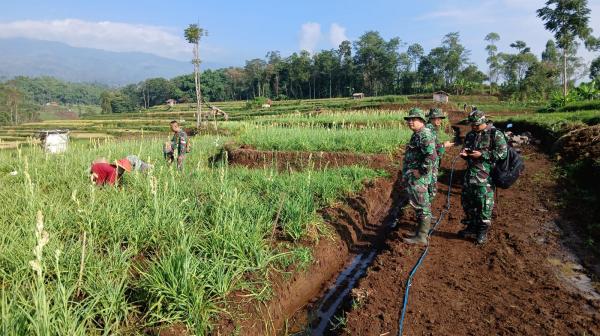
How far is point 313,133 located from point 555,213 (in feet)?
24.9

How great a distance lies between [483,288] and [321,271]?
1927mm

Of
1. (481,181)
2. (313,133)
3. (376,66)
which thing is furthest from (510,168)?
(376,66)

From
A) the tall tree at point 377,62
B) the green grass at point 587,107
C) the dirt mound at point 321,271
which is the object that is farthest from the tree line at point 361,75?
the dirt mound at point 321,271

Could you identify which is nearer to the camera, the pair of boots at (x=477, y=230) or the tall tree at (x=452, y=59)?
the pair of boots at (x=477, y=230)

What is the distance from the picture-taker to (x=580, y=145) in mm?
9945

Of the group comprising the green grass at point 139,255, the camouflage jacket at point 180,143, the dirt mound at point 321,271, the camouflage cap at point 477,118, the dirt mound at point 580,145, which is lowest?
the dirt mound at point 321,271

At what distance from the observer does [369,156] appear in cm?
1008

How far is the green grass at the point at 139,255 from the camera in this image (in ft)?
9.34

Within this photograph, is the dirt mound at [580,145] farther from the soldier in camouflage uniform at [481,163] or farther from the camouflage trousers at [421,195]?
the camouflage trousers at [421,195]

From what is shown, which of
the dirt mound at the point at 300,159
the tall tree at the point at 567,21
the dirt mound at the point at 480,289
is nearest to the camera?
the dirt mound at the point at 480,289

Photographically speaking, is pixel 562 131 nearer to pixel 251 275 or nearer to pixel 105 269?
pixel 251 275

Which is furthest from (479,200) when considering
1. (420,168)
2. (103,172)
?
(103,172)

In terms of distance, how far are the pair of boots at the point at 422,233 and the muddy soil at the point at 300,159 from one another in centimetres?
419

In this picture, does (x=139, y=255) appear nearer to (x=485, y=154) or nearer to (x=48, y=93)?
(x=485, y=154)
